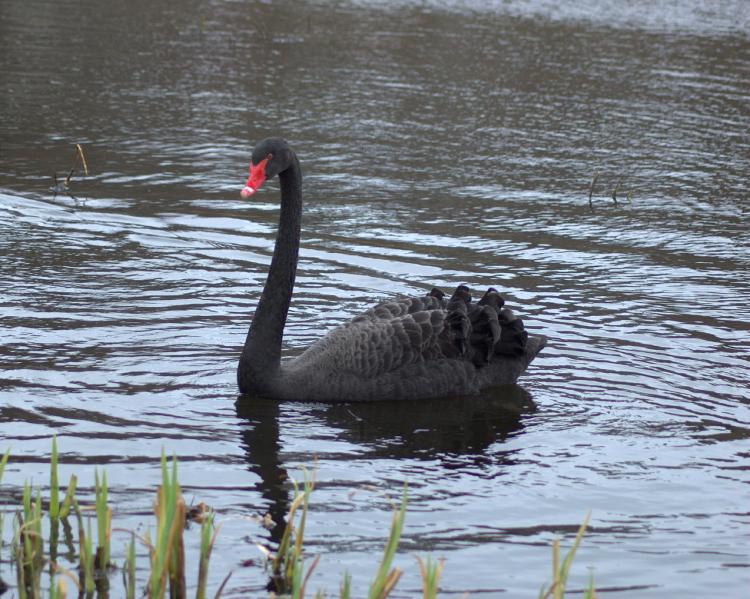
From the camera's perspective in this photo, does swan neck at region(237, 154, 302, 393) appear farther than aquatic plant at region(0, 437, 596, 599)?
Yes

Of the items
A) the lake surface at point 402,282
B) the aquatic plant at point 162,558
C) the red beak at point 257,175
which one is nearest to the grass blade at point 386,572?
the aquatic plant at point 162,558

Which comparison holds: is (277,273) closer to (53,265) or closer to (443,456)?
(443,456)

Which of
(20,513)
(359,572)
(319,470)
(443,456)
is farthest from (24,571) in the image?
(443,456)

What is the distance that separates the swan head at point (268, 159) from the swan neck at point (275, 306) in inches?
3.6

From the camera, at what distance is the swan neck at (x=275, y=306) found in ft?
20.6

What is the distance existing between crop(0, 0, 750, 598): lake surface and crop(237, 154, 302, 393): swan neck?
0.56 ft

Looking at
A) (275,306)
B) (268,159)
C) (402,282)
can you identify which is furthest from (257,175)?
(402,282)

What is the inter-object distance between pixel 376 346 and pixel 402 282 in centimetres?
217

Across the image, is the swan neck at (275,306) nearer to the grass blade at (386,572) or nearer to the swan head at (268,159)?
the swan head at (268,159)

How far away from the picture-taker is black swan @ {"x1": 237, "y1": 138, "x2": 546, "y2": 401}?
249 inches

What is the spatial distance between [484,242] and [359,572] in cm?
552

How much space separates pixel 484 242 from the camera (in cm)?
Result: 970

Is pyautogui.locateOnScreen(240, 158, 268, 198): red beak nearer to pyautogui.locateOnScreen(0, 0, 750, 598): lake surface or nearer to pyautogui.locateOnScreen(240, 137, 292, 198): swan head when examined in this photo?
pyautogui.locateOnScreen(240, 137, 292, 198): swan head

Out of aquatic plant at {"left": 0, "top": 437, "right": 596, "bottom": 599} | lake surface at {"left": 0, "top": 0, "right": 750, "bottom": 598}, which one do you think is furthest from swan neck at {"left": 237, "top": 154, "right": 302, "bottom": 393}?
aquatic plant at {"left": 0, "top": 437, "right": 596, "bottom": 599}
